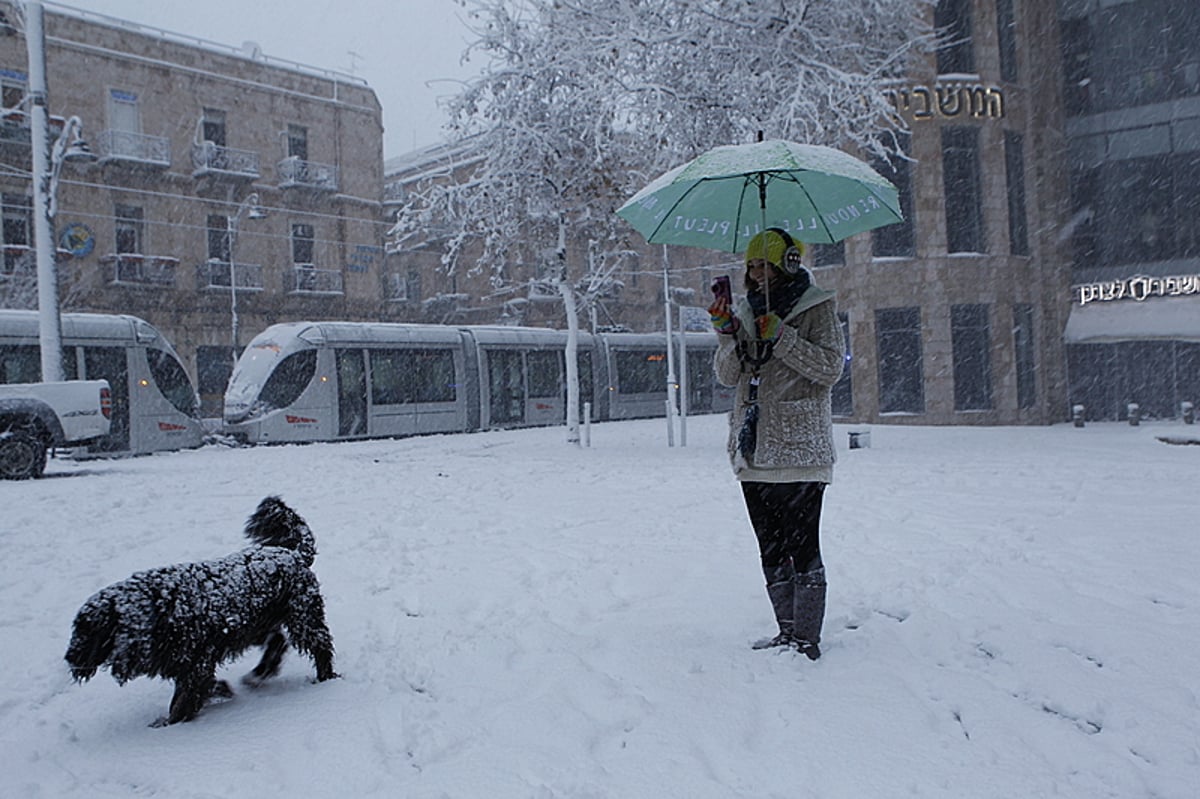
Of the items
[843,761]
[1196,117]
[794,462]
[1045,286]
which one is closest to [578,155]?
[794,462]

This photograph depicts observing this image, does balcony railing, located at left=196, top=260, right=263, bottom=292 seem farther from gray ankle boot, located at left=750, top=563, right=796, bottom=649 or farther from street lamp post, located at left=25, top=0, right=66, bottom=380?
gray ankle boot, located at left=750, top=563, right=796, bottom=649

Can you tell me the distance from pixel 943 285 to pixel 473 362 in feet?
41.2

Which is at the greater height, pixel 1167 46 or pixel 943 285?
pixel 1167 46

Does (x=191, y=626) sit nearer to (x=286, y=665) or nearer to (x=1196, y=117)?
(x=286, y=665)

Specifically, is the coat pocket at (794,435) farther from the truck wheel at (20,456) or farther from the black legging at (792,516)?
the truck wheel at (20,456)

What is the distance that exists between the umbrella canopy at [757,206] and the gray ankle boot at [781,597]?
1.89 m

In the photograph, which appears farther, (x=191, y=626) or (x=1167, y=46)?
(x=1167, y=46)

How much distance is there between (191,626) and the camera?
345 cm

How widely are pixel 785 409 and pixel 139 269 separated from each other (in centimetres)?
3268

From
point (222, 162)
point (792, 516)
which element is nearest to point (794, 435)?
point (792, 516)

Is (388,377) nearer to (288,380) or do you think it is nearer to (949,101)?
(288,380)

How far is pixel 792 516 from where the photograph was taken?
410 cm

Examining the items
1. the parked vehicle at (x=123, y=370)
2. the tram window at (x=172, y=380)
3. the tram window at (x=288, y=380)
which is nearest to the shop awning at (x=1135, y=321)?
the tram window at (x=288, y=380)

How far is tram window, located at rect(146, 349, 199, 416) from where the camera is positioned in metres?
18.1
